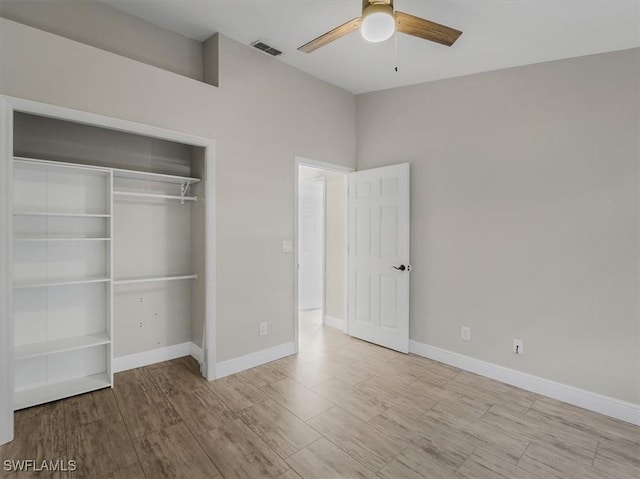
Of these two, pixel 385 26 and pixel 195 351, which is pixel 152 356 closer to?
pixel 195 351

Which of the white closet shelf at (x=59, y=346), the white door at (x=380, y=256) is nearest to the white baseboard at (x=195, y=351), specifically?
the white closet shelf at (x=59, y=346)

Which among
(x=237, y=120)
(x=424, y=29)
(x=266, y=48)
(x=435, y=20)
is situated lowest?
(x=237, y=120)

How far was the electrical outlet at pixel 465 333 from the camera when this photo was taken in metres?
3.21

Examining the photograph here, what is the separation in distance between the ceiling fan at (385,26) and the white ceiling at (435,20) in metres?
0.34

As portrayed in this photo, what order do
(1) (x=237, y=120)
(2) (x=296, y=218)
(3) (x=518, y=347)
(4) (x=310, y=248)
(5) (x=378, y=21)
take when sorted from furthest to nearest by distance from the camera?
1. (4) (x=310, y=248)
2. (2) (x=296, y=218)
3. (1) (x=237, y=120)
4. (3) (x=518, y=347)
5. (5) (x=378, y=21)

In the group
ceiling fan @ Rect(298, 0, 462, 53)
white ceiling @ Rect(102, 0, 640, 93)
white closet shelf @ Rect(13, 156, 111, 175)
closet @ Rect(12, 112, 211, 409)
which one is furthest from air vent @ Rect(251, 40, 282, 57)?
white closet shelf @ Rect(13, 156, 111, 175)

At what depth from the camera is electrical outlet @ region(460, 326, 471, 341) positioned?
3205 millimetres

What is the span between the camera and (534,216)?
2.80m

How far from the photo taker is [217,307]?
2967 mm

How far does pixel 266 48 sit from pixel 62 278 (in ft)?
9.30

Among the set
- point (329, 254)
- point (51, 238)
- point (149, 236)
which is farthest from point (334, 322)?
point (51, 238)

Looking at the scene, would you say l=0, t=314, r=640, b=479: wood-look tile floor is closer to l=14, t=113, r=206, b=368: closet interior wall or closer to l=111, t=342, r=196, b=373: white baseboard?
l=111, t=342, r=196, b=373: white baseboard

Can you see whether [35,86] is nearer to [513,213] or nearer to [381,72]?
[381,72]

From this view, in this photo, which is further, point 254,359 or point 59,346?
point 254,359
